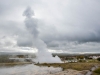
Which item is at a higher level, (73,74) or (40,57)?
(40,57)

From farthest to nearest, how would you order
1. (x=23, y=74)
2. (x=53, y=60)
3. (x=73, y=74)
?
(x=53, y=60) < (x=23, y=74) < (x=73, y=74)

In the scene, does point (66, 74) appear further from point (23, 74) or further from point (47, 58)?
point (47, 58)

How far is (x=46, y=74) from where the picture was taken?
62250 mm

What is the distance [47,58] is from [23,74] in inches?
2860

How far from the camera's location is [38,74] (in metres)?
62.3

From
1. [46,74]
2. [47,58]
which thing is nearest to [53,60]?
[47,58]

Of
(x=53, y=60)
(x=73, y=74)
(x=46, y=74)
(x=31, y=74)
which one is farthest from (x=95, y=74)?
(x=53, y=60)

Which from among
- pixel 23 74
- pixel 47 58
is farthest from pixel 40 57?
pixel 23 74

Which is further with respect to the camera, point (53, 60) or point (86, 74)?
point (53, 60)

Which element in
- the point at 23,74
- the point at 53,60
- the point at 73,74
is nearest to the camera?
the point at 73,74

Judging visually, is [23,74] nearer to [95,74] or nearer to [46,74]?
[46,74]

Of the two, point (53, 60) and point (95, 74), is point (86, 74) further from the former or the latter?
point (53, 60)

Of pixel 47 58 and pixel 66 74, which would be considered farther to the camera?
pixel 47 58

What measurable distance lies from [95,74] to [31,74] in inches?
910
